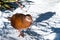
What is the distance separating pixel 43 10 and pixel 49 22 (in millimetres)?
137

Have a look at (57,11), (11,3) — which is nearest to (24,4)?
(11,3)

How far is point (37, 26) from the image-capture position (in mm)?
995

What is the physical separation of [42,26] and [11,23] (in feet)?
0.55

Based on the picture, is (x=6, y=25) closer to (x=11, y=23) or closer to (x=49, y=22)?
(x=11, y=23)

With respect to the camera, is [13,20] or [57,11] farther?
[57,11]

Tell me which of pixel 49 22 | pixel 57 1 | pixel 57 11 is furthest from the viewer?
pixel 57 1

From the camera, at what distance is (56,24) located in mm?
1007

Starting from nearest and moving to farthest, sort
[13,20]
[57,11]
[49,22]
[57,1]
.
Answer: [13,20] < [49,22] < [57,11] < [57,1]

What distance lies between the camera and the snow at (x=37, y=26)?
3.02ft

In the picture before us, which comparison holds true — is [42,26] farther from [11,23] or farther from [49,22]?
[11,23]

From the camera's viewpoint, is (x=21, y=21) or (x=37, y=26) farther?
(x=37, y=26)

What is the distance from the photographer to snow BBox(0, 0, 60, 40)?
92cm

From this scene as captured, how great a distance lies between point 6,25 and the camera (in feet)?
3.27

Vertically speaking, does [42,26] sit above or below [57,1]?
below
